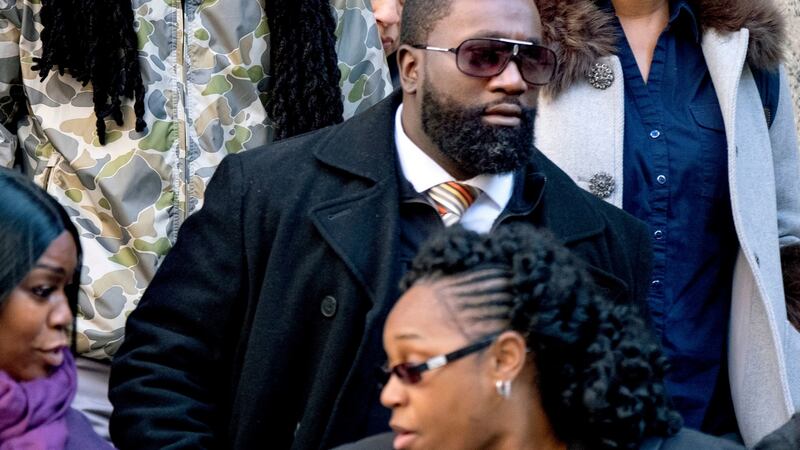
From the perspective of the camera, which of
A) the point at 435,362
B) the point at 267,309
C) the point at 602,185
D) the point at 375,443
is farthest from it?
the point at 602,185

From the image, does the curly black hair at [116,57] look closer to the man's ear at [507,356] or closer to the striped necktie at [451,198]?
the striped necktie at [451,198]

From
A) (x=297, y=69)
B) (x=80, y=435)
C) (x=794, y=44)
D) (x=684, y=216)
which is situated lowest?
(x=794, y=44)

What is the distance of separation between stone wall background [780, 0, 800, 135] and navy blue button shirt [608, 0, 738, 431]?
53.6 inches

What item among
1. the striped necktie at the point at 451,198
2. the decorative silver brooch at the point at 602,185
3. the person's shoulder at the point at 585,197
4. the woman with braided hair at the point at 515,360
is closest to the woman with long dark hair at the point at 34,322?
the woman with braided hair at the point at 515,360

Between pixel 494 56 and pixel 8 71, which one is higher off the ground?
pixel 494 56

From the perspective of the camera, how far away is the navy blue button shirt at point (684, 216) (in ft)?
13.1

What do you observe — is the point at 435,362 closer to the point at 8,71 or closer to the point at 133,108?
the point at 133,108

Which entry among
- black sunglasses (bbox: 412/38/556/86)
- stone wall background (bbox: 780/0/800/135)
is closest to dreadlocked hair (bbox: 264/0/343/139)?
black sunglasses (bbox: 412/38/556/86)

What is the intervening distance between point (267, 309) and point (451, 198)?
500 mm

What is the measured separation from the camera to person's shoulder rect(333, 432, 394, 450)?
312 cm

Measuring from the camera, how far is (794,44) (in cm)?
545

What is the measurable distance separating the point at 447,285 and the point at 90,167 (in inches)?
50.1

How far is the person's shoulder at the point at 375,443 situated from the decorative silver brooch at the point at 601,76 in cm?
134

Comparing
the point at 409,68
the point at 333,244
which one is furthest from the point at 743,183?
the point at 333,244
